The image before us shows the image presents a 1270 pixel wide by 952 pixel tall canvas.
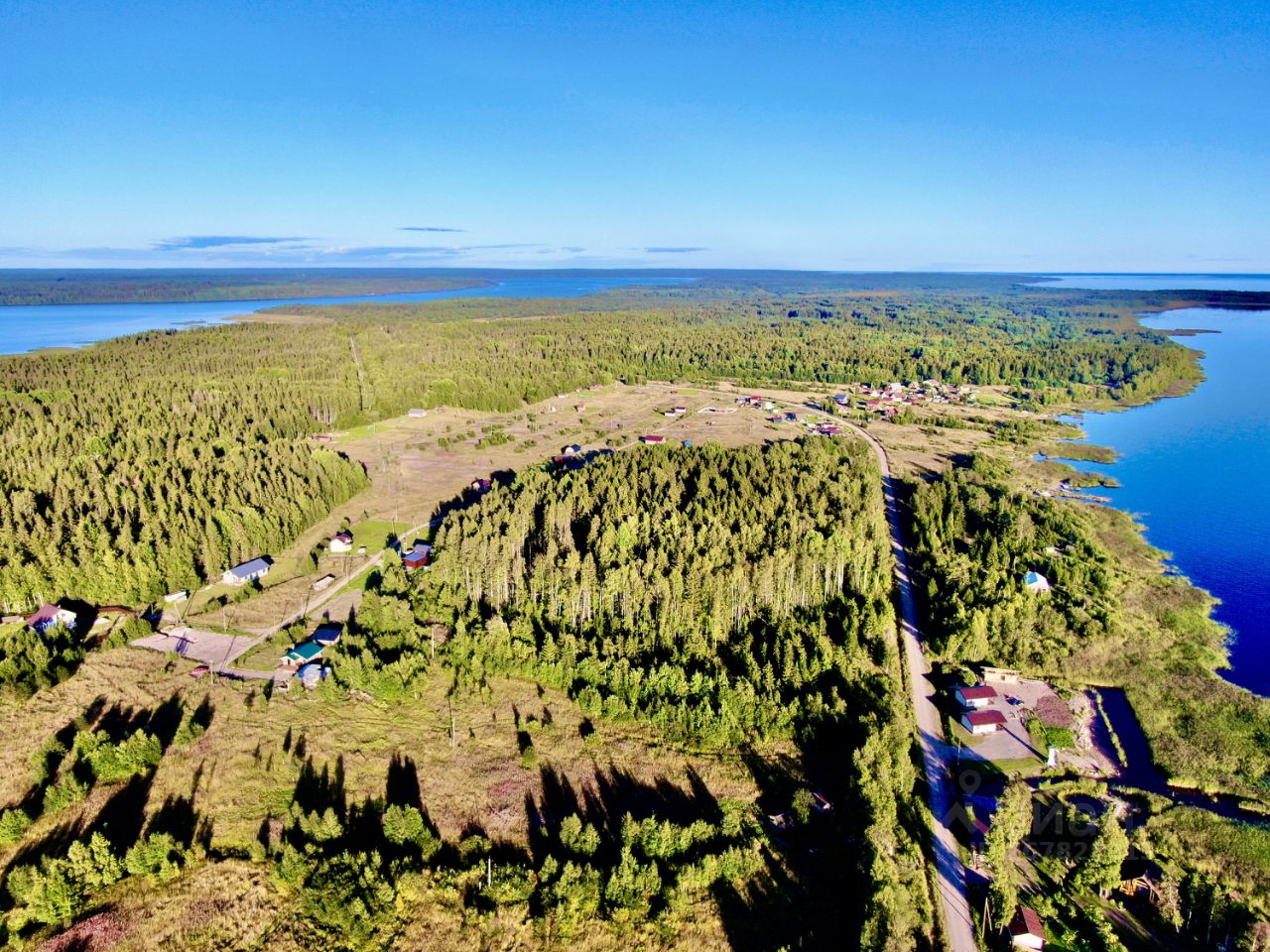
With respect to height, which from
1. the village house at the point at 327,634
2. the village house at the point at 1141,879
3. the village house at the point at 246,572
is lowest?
the village house at the point at 1141,879

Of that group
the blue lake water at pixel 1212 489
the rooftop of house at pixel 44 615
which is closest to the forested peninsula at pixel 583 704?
the rooftop of house at pixel 44 615

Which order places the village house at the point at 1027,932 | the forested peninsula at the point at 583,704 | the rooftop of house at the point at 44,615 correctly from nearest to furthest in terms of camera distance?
the village house at the point at 1027,932 → the forested peninsula at the point at 583,704 → the rooftop of house at the point at 44,615

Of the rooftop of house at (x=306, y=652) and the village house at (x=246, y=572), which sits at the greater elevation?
the village house at (x=246, y=572)

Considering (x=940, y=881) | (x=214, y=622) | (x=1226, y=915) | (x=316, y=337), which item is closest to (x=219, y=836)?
(x=214, y=622)

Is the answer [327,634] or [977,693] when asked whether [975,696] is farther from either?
[327,634]

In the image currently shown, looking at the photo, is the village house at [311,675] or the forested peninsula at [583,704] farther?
the village house at [311,675]

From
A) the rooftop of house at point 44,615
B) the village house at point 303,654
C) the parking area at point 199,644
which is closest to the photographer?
the village house at point 303,654

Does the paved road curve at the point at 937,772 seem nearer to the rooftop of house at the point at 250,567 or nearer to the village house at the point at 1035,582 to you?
the village house at the point at 1035,582
